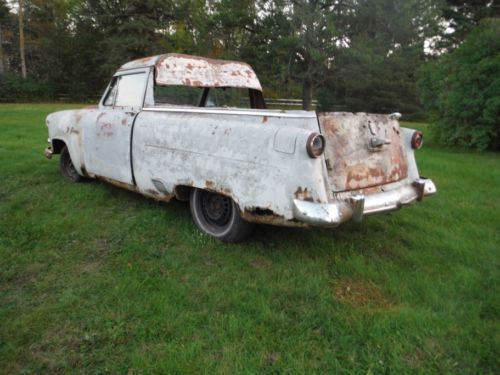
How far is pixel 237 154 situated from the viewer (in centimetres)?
307

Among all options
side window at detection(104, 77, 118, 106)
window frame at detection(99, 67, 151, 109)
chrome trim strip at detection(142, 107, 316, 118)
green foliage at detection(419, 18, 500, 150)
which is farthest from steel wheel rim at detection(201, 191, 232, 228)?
green foliage at detection(419, 18, 500, 150)

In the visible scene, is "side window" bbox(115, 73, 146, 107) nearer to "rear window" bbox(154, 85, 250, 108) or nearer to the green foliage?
"rear window" bbox(154, 85, 250, 108)

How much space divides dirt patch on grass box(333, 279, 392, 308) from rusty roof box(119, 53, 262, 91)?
286 centimetres

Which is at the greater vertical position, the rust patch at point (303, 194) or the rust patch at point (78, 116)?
the rust patch at point (78, 116)

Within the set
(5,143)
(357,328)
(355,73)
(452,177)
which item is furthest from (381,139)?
(355,73)

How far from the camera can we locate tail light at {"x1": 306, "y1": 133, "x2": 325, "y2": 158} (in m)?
2.71

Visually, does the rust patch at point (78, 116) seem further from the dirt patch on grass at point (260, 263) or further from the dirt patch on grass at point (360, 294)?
the dirt patch on grass at point (360, 294)

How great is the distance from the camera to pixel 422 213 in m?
4.54

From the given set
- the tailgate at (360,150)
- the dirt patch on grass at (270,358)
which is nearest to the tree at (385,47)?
the tailgate at (360,150)

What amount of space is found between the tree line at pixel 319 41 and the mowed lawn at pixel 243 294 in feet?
51.9

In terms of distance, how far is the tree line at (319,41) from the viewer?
2072cm

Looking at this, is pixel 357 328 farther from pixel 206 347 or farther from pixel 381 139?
pixel 381 139

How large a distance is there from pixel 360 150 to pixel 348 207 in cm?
55

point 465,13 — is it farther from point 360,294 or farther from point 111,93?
point 360,294
